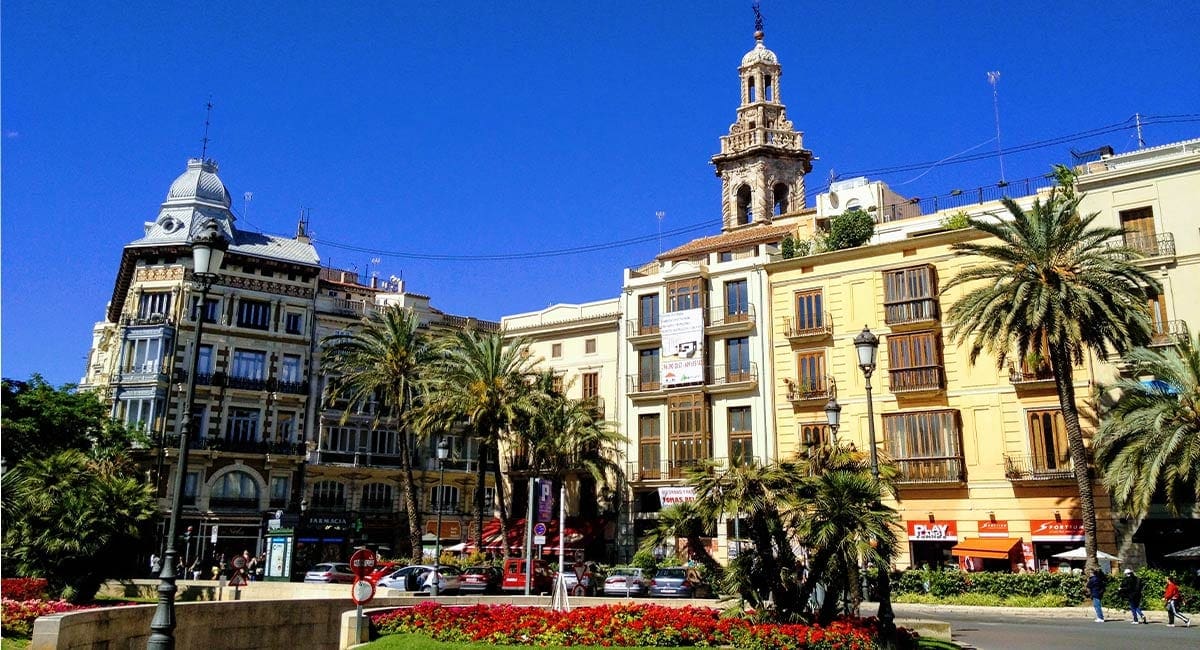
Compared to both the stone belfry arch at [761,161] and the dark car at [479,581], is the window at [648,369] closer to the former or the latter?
the dark car at [479,581]

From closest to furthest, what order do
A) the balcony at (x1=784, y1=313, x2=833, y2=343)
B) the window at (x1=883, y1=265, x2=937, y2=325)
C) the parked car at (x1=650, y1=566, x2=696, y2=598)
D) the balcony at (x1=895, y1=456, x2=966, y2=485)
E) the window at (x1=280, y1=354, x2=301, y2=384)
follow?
the parked car at (x1=650, y1=566, x2=696, y2=598) < the balcony at (x1=895, y1=456, x2=966, y2=485) < the window at (x1=883, y1=265, x2=937, y2=325) < the balcony at (x1=784, y1=313, x2=833, y2=343) < the window at (x1=280, y1=354, x2=301, y2=384)

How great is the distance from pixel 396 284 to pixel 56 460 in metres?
50.8

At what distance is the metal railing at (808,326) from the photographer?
46500 millimetres

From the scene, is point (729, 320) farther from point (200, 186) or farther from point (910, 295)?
point (200, 186)

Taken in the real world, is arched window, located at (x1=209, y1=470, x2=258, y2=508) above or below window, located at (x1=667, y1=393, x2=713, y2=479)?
below

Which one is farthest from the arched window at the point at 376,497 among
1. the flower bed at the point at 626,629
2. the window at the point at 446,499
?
the flower bed at the point at 626,629

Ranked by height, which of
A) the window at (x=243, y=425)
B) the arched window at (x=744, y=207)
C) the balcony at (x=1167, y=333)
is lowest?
the window at (x=243, y=425)

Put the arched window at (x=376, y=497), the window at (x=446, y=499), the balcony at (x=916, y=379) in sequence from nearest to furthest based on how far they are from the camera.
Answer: the balcony at (x=916, y=379)
the arched window at (x=376, y=497)
the window at (x=446, y=499)

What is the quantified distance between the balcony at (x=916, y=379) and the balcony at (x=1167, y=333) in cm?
859

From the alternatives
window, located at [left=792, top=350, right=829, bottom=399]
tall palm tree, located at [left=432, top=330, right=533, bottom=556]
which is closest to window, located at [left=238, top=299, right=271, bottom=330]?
tall palm tree, located at [left=432, top=330, right=533, bottom=556]

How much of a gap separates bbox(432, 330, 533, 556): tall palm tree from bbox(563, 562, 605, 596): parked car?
7444mm

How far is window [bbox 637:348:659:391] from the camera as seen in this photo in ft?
174

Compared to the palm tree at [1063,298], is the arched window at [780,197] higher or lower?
higher

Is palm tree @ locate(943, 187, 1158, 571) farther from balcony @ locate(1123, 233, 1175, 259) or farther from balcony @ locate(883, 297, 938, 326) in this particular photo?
balcony @ locate(883, 297, 938, 326)
